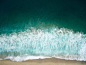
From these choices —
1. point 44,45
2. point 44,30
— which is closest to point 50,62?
point 44,45

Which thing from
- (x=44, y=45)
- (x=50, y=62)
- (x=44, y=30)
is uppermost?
(x=44, y=30)

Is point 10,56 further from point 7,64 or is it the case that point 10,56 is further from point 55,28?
point 55,28

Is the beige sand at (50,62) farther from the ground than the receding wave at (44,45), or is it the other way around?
the receding wave at (44,45)

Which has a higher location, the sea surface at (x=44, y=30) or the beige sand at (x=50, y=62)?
the sea surface at (x=44, y=30)

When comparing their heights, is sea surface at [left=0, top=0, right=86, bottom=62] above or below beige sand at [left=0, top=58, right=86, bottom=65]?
above

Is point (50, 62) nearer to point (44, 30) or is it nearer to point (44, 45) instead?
point (44, 45)
